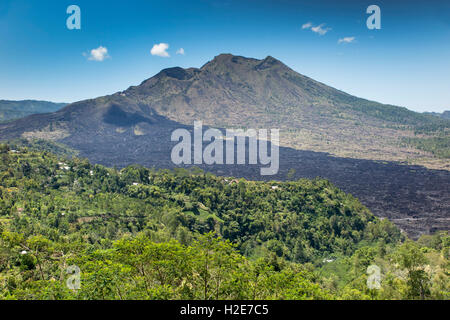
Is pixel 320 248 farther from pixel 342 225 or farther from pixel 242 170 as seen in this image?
pixel 242 170

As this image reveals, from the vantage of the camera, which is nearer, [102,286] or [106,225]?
[102,286]

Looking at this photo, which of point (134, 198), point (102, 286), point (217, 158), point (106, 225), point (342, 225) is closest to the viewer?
point (102, 286)

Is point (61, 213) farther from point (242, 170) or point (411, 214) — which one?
point (242, 170)

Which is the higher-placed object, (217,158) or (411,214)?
(217,158)

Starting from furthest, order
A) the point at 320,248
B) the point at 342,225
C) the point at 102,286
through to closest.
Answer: the point at 342,225 → the point at 320,248 → the point at 102,286

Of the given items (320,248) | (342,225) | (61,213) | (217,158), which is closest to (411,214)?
(342,225)

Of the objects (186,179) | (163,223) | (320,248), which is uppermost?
(186,179)
